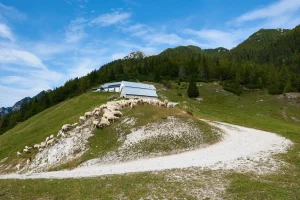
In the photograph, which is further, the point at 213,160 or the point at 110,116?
the point at 110,116

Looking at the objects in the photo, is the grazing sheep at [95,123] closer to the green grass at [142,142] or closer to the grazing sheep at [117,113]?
the green grass at [142,142]

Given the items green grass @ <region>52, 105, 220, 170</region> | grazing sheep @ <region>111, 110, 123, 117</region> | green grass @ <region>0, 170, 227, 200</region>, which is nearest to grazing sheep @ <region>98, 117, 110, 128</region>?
green grass @ <region>52, 105, 220, 170</region>

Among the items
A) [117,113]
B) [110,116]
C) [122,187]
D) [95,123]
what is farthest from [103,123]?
[122,187]

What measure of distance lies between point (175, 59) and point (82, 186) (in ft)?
590

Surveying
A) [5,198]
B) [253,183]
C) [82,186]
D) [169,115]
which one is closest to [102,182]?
[82,186]

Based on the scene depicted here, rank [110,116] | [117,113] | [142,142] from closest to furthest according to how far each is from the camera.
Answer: [142,142] → [110,116] → [117,113]

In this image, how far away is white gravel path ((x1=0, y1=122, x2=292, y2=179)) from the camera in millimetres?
25531

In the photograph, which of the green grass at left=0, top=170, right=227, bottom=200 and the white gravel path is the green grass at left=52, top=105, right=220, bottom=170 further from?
the green grass at left=0, top=170, right=227, bottom=200

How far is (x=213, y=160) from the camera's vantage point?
27.3m

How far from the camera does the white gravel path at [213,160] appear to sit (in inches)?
1005

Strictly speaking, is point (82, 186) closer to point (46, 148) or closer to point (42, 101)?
point (46, 148)

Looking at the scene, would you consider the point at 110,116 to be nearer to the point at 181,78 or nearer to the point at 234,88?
the point at 234,88

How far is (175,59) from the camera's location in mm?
194750

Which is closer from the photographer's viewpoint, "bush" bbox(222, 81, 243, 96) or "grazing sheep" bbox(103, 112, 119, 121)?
"grazing sheep" bbox(103, 112, 119, 121)
